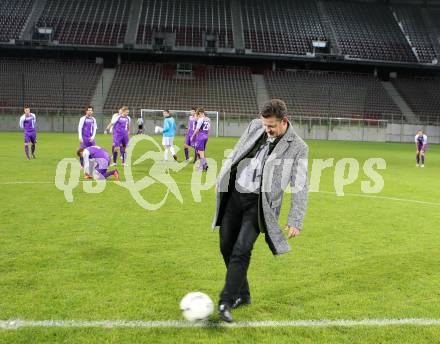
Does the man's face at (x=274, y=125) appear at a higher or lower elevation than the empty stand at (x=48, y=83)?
lower

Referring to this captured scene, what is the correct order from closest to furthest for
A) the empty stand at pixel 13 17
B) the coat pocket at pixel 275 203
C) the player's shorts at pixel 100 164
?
the coat pocket at pixel 275 203 → the player's shorts at pixel 100 164 → the empty stand at pixel 13 17

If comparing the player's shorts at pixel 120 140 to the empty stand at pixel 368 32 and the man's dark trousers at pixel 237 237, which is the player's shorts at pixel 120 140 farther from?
the empty stand at pixel 368 32

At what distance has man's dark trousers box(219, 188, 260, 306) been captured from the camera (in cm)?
495

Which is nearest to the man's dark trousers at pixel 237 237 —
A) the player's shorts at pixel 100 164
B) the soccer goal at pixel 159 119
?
the player's shorts at pixel 100 164

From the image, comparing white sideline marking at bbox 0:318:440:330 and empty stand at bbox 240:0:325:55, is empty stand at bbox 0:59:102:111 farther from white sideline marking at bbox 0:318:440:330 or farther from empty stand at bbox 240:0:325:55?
white sideline marking at bbox 0:318:440:330

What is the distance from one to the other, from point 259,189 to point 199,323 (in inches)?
56.0

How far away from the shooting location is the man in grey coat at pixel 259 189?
16.3 ft

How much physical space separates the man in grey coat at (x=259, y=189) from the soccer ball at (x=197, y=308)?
0.13 m

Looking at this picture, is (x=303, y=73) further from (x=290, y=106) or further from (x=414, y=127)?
(x=414, y=127)

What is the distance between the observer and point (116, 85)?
48781 mm

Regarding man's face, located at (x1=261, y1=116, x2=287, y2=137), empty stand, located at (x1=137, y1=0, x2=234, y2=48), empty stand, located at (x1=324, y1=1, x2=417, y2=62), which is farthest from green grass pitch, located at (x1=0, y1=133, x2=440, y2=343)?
empty stand, located at (x1=324, y1=1, x2=417, y2=62)

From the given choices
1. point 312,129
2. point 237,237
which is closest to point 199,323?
point 237,237

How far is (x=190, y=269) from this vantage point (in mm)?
6668

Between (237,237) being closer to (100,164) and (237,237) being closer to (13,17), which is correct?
(100,164)
